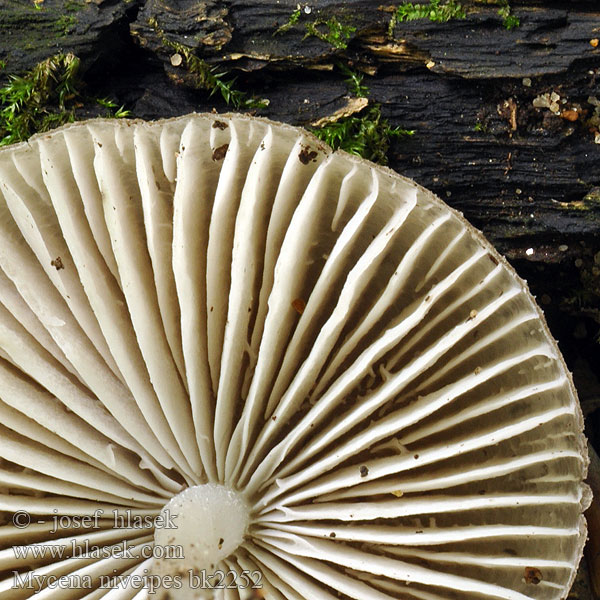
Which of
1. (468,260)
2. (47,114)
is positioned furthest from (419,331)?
(47,114)

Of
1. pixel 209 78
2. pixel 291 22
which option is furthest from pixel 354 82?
pixel 209 78

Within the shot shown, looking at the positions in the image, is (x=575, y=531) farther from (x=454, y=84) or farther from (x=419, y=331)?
(x=454, y=84)

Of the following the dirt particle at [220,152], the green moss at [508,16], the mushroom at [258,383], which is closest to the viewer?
the mushroom at [258,383]

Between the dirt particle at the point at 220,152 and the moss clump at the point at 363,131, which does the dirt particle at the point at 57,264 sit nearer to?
the dirt particle at the point at 220,152

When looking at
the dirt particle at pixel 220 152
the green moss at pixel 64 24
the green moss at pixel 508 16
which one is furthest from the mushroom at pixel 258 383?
the green moss at pixel 508 16

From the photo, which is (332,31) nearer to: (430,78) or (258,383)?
(430,78)

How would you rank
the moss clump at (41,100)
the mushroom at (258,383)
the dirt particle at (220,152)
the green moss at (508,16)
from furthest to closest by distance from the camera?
the moss clump at (41,100), the green moss at (508,16), the dirt particle at (220,152), the mushroom at (258,383)
